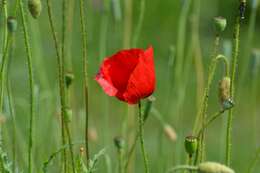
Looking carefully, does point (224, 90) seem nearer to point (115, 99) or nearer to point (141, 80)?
point (141, 80)

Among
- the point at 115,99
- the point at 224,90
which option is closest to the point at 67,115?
the point at 224,90

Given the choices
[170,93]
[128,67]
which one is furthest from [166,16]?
[128,67]

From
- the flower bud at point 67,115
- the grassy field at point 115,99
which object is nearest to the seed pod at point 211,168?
the grassy field at point 115,99

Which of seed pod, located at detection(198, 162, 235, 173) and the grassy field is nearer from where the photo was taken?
seed pod, located at detection(198, 162, 235, 173)

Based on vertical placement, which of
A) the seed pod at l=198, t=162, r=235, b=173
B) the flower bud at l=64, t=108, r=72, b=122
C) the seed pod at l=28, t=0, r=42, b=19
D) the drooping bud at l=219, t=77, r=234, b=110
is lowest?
the flower bud at l=64, t=108, r=72, b=122

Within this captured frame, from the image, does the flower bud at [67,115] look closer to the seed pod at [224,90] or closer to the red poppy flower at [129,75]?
the red poppy flower at [129,75]

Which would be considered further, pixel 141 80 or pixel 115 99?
pixel 115 99

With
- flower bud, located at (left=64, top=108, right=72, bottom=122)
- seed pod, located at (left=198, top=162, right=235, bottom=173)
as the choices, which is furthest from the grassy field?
seed pod, located at (left=198, top=162, right=235, bottom=173)

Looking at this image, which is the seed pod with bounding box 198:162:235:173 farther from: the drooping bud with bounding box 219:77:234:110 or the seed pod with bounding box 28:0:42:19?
the seed pod with bounding box 28:0:42:19
